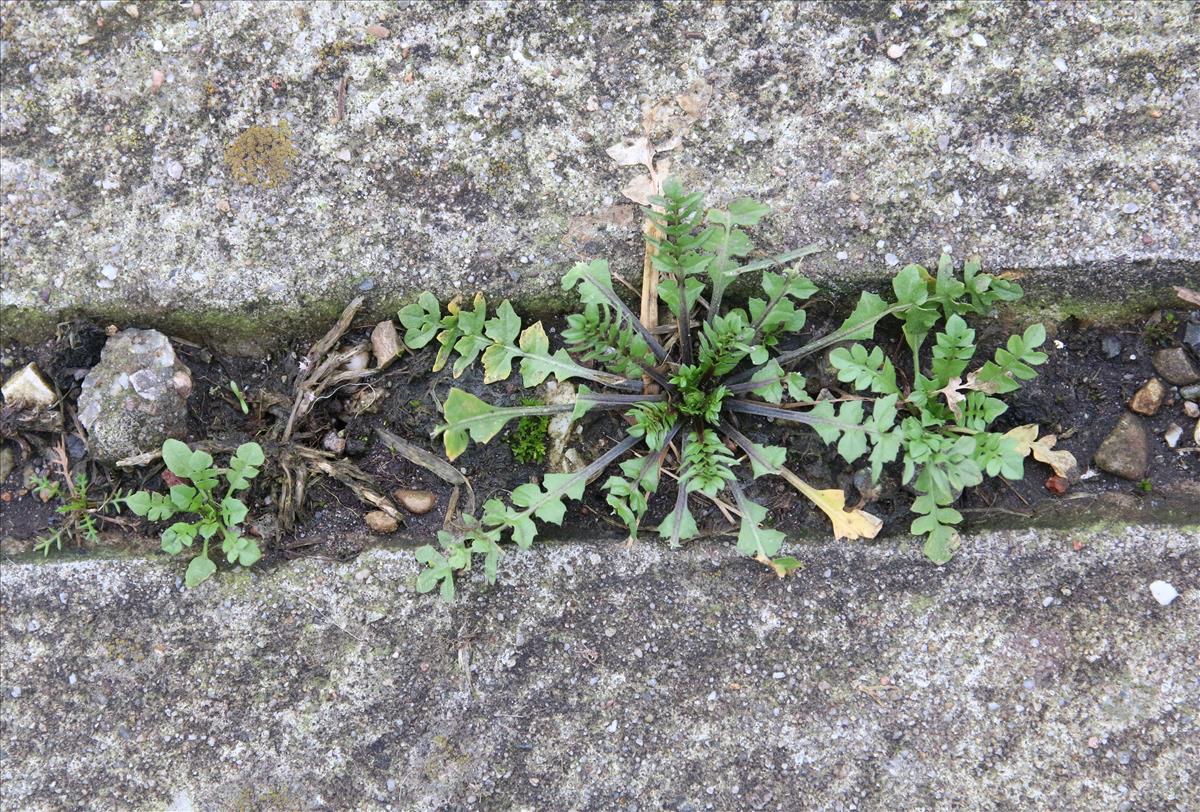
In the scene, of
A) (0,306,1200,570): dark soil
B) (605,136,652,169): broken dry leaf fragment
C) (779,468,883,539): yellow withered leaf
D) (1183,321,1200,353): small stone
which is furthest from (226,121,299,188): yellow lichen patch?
(1183,321,1200,353): small stone

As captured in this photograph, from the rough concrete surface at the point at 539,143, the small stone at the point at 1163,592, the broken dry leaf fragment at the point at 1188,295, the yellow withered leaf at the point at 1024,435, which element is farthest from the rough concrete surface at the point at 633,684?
the rough concrete surface at the point at 539,143

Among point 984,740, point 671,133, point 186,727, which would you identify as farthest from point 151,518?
point 984,740

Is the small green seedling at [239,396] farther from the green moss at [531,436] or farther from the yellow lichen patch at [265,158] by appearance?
the green moss at [531,436]

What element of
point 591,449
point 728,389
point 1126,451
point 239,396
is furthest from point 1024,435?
point 239,396

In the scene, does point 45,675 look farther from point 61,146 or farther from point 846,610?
point 846,610

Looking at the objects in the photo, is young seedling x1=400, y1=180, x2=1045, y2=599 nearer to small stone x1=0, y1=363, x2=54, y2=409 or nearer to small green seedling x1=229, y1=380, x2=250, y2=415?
small green seedling x1=229, y1=380, x2=250, y2=415

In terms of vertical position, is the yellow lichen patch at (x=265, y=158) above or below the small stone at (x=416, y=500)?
above
